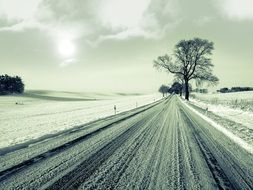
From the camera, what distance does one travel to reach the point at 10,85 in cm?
8756

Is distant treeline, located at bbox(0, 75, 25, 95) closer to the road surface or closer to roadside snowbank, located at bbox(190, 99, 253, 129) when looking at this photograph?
roadside snowbank, located at bbox(190, 99, 253, 129)

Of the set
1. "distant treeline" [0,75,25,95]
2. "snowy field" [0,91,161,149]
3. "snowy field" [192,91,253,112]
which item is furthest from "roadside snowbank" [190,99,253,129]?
"distant treeline" [0,75,25,95]

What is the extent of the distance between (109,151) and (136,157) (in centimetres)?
113

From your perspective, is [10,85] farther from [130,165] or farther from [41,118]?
[130,165]

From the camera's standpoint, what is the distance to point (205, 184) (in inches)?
201

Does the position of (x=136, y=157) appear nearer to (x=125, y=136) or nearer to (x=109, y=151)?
(x=109, y=151)

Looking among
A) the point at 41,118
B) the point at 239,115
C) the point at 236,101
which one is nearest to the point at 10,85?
the point at 41,118

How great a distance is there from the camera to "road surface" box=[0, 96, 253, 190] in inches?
203

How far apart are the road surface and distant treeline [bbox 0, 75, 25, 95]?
82044 mm

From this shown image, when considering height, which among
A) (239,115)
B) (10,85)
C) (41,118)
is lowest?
(41,118)

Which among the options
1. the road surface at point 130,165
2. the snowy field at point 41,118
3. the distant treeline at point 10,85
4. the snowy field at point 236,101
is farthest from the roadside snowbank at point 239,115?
the distant treeline at point 10,85

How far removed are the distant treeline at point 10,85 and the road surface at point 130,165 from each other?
3230 inches

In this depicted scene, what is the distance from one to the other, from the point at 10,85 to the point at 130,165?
9035 centimetres

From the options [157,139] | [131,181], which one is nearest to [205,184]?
[131,181]
